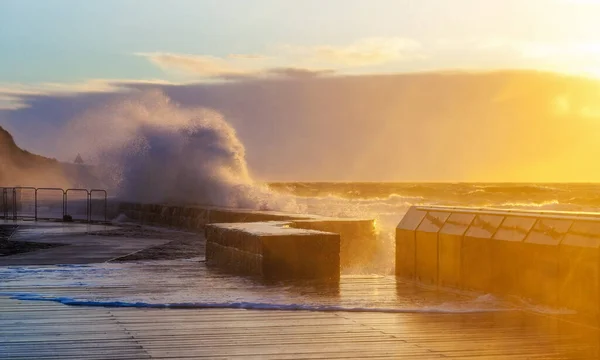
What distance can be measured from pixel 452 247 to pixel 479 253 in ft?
1.57

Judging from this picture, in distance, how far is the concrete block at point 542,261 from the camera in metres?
7.16

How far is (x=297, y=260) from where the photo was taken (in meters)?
9.64

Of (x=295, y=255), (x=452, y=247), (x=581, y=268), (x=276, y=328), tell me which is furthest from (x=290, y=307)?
(x=295, y=255)

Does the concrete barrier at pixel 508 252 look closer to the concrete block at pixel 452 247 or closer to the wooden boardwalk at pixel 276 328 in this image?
the concrete block at pixel 452 247

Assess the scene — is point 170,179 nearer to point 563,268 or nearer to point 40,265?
point 40,265

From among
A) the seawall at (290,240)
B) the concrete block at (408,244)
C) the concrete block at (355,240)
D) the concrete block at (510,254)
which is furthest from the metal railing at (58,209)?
the concrete block at (510,254)

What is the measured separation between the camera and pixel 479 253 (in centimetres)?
826

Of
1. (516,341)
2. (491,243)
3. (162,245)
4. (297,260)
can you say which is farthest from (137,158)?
(516,341)

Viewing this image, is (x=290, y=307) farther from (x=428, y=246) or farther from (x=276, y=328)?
(x=428, y=246)

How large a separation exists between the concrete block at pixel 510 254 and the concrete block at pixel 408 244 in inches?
60.6

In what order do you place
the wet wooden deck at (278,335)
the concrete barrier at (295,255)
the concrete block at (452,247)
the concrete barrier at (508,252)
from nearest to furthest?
the wet wooden deck at (278,335) → the concrete barrier at (508,252) → the concrete block at (452,247) → the concrete barrier at (295,255)

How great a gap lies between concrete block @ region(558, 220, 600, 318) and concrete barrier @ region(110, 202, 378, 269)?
194 inches

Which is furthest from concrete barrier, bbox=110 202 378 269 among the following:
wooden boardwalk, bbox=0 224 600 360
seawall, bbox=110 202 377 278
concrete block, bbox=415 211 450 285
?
wooden boardwalk, bbox=0 224 600 360

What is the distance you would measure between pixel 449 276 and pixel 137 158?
24015 mm
